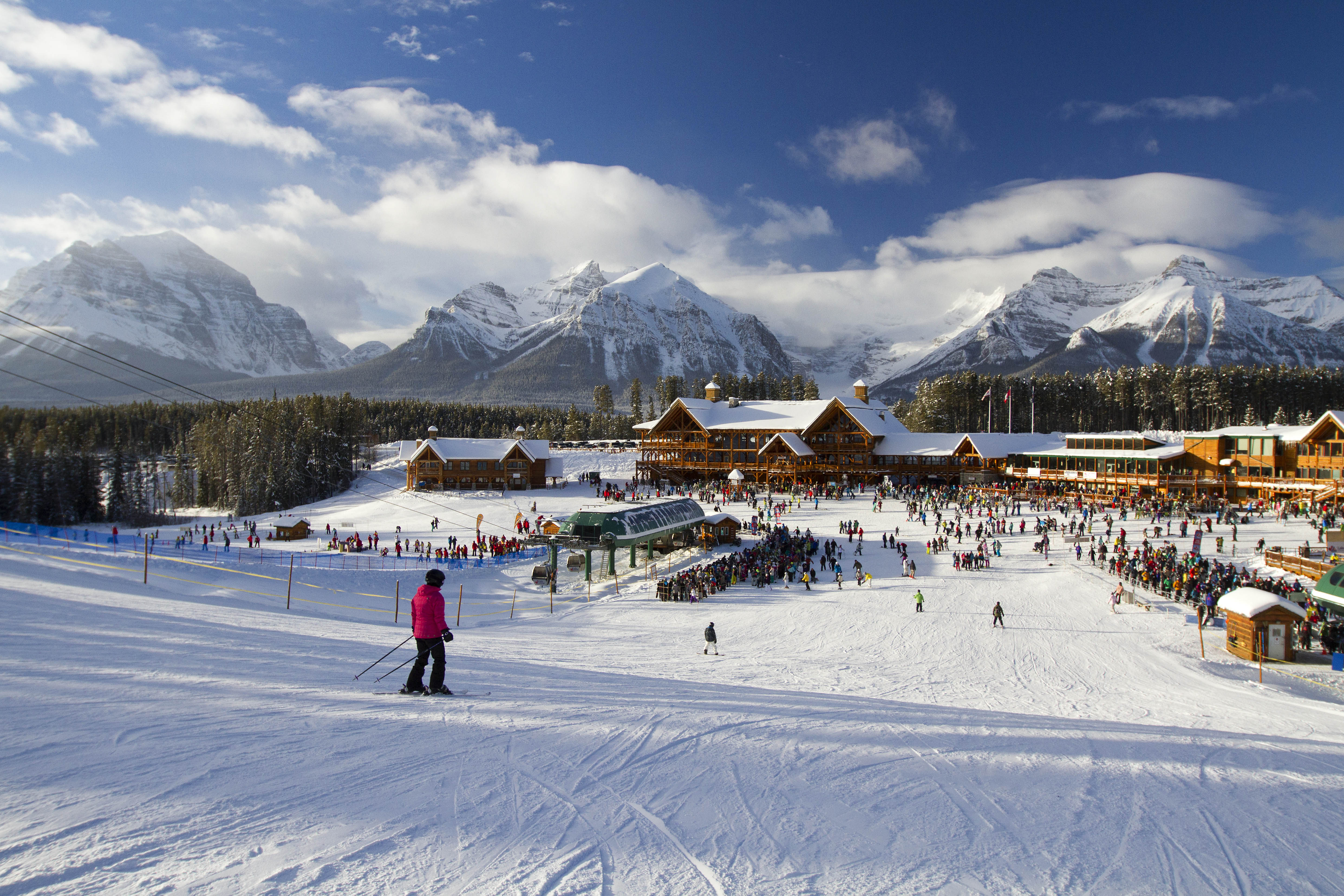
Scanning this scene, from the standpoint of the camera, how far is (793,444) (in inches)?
2136

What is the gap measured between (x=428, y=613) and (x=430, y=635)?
29 cm

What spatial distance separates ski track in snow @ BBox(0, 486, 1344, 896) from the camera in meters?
4.75

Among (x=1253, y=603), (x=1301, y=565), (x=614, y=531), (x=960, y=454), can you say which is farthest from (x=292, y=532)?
(x=1301, y=565)

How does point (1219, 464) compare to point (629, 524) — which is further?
point (1219, 464)

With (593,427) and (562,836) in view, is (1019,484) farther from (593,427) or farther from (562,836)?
(593,427)

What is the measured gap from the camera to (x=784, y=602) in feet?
72.2

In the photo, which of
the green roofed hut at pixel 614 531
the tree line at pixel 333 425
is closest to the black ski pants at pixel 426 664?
the green roofed hut at pixel 614 531

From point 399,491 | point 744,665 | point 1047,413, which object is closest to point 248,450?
point 399,491

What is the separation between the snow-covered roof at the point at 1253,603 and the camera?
15492mm

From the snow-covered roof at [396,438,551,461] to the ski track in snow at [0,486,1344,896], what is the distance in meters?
44.2

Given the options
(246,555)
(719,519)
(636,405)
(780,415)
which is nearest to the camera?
(246,555)

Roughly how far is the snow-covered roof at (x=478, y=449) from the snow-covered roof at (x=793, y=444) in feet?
62.3

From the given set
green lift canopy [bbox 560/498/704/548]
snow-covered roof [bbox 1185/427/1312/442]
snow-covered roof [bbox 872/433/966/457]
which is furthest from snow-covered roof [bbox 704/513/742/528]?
snow-covered roof [bbox 1185/427/1312/442]

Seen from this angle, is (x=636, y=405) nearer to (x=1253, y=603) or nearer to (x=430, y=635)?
(x=1253, y=603)
